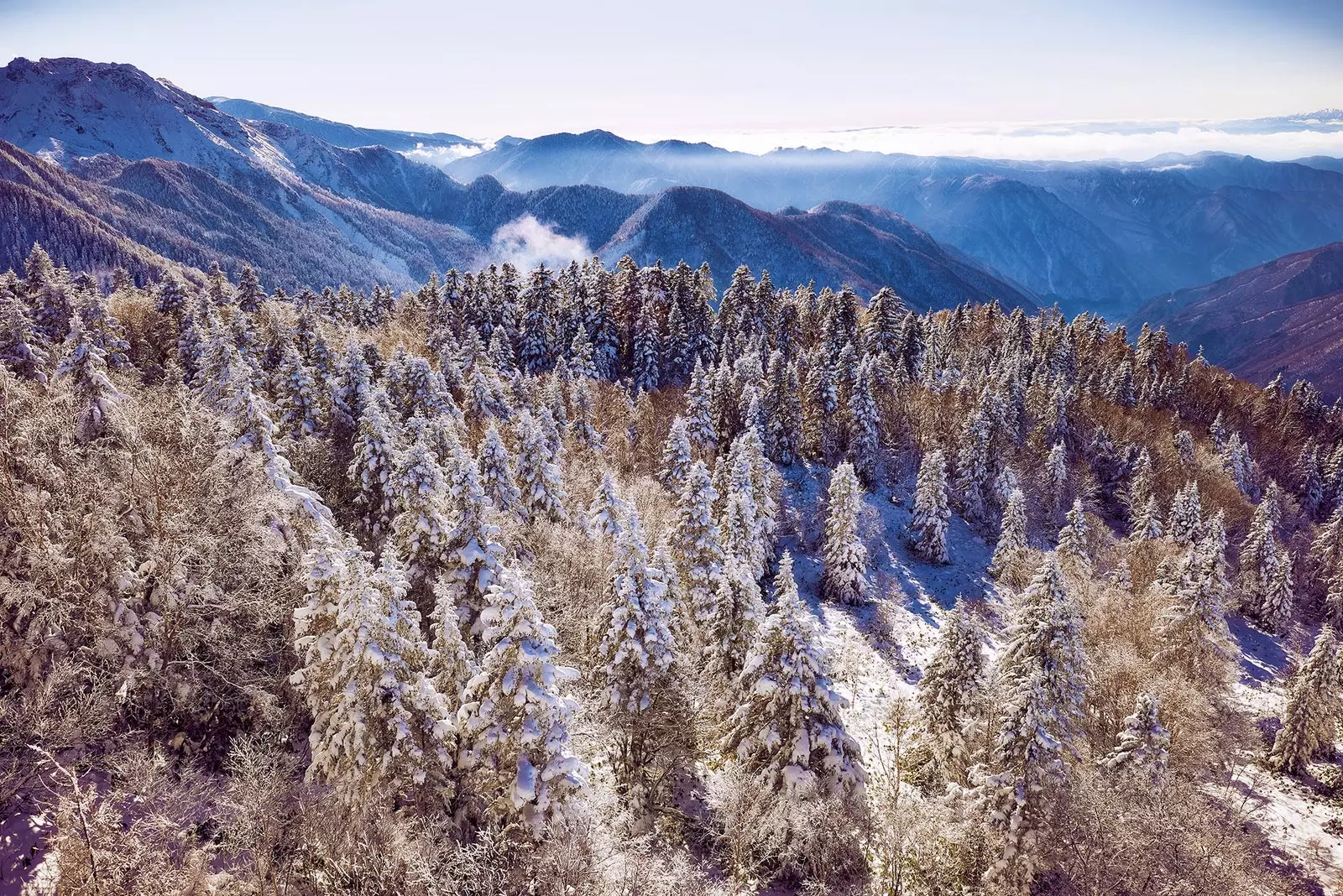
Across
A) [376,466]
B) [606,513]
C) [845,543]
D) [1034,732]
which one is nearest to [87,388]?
[376,466]

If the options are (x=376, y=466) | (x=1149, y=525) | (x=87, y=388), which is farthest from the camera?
(x=1149, y=525)

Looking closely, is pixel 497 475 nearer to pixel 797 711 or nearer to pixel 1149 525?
pixel 797 711

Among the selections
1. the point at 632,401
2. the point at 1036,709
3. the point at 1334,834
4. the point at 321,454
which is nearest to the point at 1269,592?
the point at 1334,834

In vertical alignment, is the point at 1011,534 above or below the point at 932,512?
below

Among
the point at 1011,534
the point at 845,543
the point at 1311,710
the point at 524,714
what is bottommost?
the point at 1311,710

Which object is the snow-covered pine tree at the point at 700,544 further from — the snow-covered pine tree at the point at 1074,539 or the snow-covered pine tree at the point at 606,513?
the snow-covered pine tree at the point at 1074,539

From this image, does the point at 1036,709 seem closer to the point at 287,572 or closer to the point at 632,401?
the point at 287,572

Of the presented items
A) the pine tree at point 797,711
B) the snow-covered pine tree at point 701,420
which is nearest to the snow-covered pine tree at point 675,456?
the snow-covered pine tree at point 701,420
